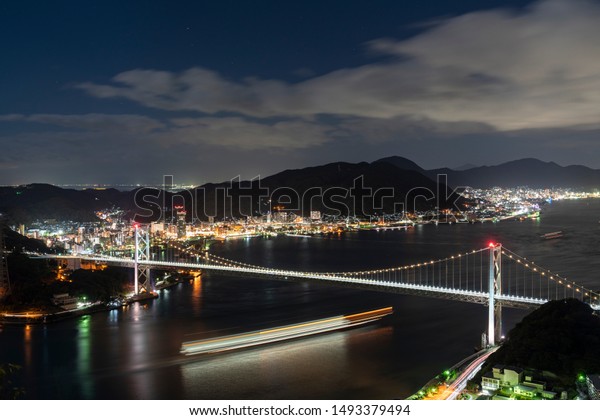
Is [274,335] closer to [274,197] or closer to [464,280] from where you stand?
[464,280]

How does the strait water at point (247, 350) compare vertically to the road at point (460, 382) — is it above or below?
below

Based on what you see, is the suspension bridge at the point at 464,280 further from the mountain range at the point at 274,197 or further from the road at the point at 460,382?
the mountain range at the point at 274,197

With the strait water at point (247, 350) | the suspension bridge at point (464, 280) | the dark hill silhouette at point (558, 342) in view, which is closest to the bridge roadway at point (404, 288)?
the suspension bridge at point (464, 280)

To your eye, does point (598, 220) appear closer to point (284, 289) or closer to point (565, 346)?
point (284, 289)

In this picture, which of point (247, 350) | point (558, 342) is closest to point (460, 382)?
point (558, 342)

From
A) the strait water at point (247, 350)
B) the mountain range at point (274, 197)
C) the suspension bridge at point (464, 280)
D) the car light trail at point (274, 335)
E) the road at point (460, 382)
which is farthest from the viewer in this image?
the mountain range at point (274, 197)

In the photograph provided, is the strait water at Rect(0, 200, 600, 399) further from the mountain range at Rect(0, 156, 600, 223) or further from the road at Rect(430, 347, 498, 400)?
the mountain range at Rect(0, 156, 600, 223)
